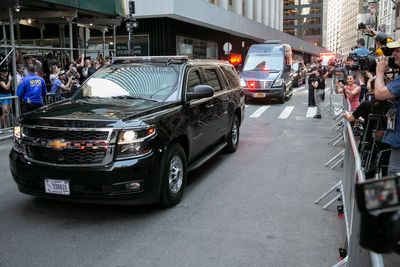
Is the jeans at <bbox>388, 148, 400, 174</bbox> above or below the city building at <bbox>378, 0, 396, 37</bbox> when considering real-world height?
below

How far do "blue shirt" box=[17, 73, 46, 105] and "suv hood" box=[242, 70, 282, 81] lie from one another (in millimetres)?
10996

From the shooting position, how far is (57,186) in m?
4.89

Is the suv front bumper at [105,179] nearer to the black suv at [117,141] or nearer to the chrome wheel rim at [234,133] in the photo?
the black suv at [117,141]

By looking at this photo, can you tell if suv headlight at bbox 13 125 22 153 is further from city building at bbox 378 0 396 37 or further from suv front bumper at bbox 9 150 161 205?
city building at bbox 378 0 396 37

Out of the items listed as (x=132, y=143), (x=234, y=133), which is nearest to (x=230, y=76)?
(x=234, y=133)

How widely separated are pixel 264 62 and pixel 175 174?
52.4 feet

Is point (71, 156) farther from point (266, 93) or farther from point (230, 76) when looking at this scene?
point (266, 93)

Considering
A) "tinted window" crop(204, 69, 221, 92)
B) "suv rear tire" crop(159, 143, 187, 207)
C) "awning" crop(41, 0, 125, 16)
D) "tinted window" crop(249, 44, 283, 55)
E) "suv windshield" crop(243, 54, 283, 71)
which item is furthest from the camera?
"tinted window" crop(249, 44, 283, 55)

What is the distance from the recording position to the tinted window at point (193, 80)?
6453 millimetres

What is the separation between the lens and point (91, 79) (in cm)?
675

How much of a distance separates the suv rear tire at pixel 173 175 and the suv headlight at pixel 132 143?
1.31 ft

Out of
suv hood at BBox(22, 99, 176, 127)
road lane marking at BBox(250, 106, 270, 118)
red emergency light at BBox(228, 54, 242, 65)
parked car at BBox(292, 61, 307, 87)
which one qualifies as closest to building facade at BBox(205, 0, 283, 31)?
red emergency light at BBox(228, 54, 242, 65)

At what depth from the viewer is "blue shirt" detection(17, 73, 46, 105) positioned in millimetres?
10383

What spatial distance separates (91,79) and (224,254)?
380 centimetres
